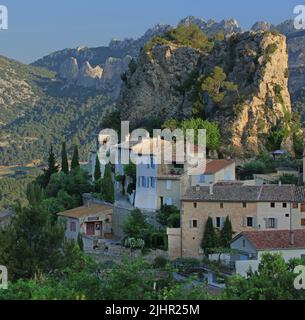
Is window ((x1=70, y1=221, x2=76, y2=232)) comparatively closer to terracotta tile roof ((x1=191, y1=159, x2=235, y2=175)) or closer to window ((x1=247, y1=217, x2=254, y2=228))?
terracotta tile roof ((x1=191, y1=159, x2=235, y2=175))

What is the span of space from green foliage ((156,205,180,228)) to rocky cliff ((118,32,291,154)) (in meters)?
14.9

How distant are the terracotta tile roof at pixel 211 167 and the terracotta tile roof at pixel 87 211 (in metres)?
5.92

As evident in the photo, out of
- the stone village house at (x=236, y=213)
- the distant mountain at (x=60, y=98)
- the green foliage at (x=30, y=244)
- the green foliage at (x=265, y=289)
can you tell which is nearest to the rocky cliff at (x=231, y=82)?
the stone village house at (x=236, y=213)

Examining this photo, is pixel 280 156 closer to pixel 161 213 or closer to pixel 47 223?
pixel 161 213

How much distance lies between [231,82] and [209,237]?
23799mm

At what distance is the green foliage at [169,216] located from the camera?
4153 centimetres

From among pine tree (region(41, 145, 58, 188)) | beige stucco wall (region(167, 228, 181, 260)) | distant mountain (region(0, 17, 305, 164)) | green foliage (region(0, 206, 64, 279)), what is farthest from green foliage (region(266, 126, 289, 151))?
distant mountain (region(0, 17, 305, 164))

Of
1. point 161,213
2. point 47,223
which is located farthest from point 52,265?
point 161,213

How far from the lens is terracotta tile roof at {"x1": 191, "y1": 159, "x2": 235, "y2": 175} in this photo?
4522cm

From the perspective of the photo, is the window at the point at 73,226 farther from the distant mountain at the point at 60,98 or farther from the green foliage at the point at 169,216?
the distant mountain at the point at 60,98

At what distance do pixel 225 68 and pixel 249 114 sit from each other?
5.90 metres

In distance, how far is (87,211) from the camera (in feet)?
154
